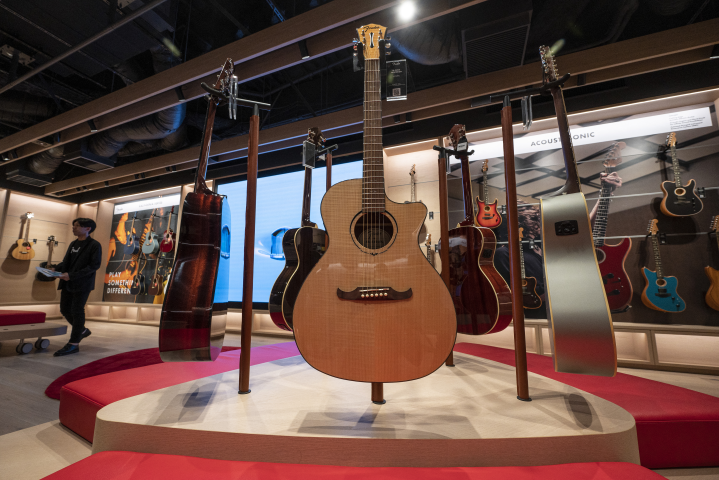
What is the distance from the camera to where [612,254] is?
11.8 feet

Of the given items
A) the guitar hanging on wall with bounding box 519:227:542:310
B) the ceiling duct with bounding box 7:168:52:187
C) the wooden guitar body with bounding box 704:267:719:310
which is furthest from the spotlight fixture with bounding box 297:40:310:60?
the ceiling duct with bounding box 7:168:52:187

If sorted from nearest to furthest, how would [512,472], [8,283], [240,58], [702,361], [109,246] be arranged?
[512,472] < [702,361] < [240,58] < [8,283] < [109,246]

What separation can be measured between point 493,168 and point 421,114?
1310 mm

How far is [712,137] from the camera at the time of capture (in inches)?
137

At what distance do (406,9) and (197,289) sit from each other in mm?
2874

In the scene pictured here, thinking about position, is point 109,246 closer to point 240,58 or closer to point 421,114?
point 240,58

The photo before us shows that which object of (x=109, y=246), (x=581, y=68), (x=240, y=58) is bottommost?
(x=109, y=246)

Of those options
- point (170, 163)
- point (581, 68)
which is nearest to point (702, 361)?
point (581, 68)

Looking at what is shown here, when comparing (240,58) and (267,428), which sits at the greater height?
(240,58)

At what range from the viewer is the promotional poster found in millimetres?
7148

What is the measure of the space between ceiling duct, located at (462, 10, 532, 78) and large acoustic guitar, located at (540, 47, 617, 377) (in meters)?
2.60

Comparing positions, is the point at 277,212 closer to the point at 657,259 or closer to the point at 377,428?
the point at 377,428

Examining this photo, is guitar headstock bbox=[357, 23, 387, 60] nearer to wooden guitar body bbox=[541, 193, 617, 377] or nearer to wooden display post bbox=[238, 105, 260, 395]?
wooden display post bbox=[238, 105, 260, 395]

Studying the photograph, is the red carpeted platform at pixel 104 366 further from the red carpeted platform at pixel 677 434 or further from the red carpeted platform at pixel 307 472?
the red carpeted platform at pixel 677 434
